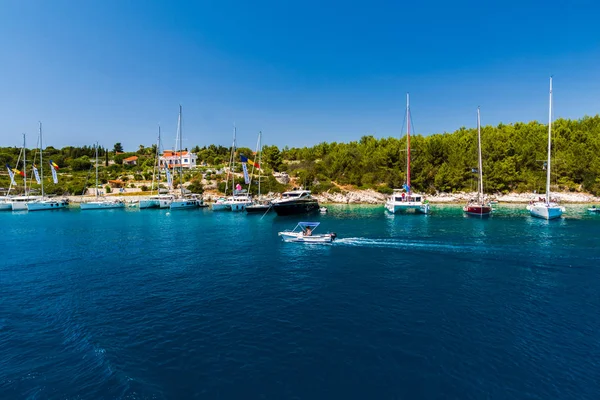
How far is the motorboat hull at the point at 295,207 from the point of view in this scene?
235 ft

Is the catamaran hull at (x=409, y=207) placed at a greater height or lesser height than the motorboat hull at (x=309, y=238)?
greater

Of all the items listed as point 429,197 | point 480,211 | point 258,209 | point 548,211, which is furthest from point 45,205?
point 548,211

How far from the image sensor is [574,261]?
104 feet

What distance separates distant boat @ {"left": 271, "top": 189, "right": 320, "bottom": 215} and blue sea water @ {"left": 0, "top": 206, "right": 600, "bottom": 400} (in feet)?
107

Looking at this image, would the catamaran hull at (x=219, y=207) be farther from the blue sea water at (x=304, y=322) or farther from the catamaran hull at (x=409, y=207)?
the blue sea water at (x=304, y=322)

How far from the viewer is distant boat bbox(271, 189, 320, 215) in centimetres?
7181

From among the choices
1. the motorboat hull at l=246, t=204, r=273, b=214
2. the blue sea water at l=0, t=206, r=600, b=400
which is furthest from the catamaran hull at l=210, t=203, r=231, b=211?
the blue sea water at l=0, t=206, r=600, b=400

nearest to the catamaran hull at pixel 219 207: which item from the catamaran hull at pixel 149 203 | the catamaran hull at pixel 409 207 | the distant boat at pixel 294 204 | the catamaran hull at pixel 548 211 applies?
the catamaran hull at pixel 149 203

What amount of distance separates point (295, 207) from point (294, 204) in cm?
106

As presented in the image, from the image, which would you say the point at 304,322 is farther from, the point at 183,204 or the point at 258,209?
the point at 183,204

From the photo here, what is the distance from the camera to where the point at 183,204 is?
96812 millimetres

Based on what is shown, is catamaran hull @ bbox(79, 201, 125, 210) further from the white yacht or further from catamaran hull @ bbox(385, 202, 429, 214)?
catamaran hull @ bbox(385, 202, 429, 214)

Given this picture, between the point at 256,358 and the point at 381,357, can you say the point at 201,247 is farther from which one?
the point at 381,357

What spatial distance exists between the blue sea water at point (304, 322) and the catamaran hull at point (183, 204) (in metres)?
55.2
